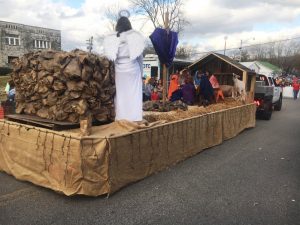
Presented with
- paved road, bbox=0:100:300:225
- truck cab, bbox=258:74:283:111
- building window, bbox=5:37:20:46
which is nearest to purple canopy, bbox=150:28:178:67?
paved road, bbox=0:100:300:225

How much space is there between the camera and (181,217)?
13.6 ft

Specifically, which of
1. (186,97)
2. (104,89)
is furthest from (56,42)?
(104,89)

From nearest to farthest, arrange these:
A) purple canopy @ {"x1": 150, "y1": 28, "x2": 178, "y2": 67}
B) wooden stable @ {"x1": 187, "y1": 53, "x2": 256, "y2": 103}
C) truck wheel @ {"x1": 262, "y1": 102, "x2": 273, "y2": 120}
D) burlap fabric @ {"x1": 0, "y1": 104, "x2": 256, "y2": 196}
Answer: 1. burlap fabric @ {"x1": 0, "y1": 104, "x2": 256, "y2": 196}
2. purple canopy @ {"x1": 150, "y1": 28, "x2": 178, "y2": 67}
3. wooden stable @ {"x1": 187, "y1": 53, "x2": 256, "y2": 103}
4. truck wheel @ {"x1": 262, "y1": 102, "x2": 273, "y2": 120}

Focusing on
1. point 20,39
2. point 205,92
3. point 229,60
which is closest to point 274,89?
point 229,60

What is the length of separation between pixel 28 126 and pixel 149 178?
2231 mm

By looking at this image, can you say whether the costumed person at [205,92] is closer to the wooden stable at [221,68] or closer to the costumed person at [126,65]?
the wooden stable at [221,68]

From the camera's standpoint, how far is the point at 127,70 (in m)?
5.66

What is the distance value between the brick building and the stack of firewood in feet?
115

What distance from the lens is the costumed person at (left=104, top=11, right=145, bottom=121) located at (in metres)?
5.53

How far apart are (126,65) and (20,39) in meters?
41.1

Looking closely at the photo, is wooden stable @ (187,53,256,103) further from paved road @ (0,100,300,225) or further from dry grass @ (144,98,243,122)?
paved road @ (0,100,300,225)

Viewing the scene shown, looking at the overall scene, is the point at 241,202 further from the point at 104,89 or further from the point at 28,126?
the point at 28,126

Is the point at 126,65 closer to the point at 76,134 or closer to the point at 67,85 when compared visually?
the point at 67,85

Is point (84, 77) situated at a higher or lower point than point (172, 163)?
higher
